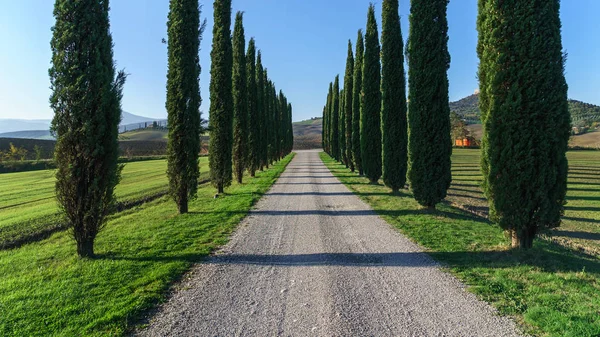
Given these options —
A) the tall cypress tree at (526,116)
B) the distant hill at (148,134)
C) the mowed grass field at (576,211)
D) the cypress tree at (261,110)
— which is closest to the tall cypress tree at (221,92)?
the mowed grass field at (576,211)

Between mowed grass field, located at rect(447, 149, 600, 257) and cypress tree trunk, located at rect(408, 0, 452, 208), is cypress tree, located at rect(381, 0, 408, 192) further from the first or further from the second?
cypress tree trunk, located at rect(408, 0, 452, 208)

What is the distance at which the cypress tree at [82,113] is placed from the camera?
5688 millimetres

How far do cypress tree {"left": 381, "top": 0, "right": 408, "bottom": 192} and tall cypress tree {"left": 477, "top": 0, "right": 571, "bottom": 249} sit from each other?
8066mm

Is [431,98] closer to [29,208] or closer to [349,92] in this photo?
[29,208]

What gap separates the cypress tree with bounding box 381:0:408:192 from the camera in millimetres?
14008

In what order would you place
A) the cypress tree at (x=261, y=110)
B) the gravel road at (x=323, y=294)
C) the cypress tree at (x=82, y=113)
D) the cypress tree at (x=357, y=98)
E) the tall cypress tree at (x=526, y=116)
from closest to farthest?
the gravel road at (x=323, y=294) → the tall cypress tree at (x=526, y=116) → the cypress tree at (x=82, y=113) → the cypress tree at (x=357, y=98) → the cypress tree at (x=261, y=110)

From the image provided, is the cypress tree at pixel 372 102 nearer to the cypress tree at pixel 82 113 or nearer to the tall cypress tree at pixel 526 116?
the tall cypress tree at pixel 526 116

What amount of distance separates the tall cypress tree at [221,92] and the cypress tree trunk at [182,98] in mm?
4571

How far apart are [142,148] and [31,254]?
66.0 meters

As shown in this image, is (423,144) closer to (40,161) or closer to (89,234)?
(89,234)

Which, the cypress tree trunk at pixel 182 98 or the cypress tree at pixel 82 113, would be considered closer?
the cypress tree at pixel 82 113

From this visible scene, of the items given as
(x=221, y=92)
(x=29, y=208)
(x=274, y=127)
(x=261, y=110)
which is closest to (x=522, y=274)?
(x=221, y=92)

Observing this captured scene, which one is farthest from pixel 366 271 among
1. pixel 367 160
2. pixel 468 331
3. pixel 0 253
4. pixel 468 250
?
pixel 367 160

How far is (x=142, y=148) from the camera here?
66750 mm
